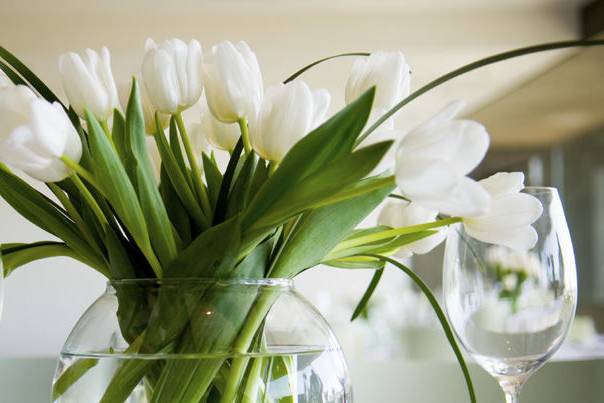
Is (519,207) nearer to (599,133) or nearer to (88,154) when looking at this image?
(88,154)

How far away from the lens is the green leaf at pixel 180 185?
531 millimetres

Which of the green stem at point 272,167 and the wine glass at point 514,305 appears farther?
the wine glass at point 514,305

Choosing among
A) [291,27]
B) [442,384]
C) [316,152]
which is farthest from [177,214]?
[291,27]

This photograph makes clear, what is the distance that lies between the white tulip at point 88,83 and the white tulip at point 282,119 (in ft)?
0.31

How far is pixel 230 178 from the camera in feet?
1.80

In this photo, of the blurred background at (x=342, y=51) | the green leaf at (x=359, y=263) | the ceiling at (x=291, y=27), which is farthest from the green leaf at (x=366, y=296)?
the ceiling at (x=291, y=27)

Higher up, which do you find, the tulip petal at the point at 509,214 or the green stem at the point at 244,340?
the tulip petal at the point at 509,214

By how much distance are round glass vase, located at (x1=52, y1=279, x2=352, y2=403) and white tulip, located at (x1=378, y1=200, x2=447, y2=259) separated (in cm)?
11

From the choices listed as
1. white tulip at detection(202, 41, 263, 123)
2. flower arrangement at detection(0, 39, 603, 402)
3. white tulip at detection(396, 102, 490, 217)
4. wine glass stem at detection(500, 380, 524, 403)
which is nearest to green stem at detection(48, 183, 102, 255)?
flower arrangement at detection(0, 39, 603, 402)

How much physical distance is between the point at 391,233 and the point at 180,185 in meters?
0.14

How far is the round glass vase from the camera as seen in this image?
1.61 feet

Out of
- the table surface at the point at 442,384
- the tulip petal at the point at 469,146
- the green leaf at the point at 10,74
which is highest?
the green leaf at the point at 10,74

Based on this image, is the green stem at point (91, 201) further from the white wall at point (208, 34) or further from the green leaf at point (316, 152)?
the white wall at point (208, 34)

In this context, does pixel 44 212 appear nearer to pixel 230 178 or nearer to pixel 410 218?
pixel 230 178
